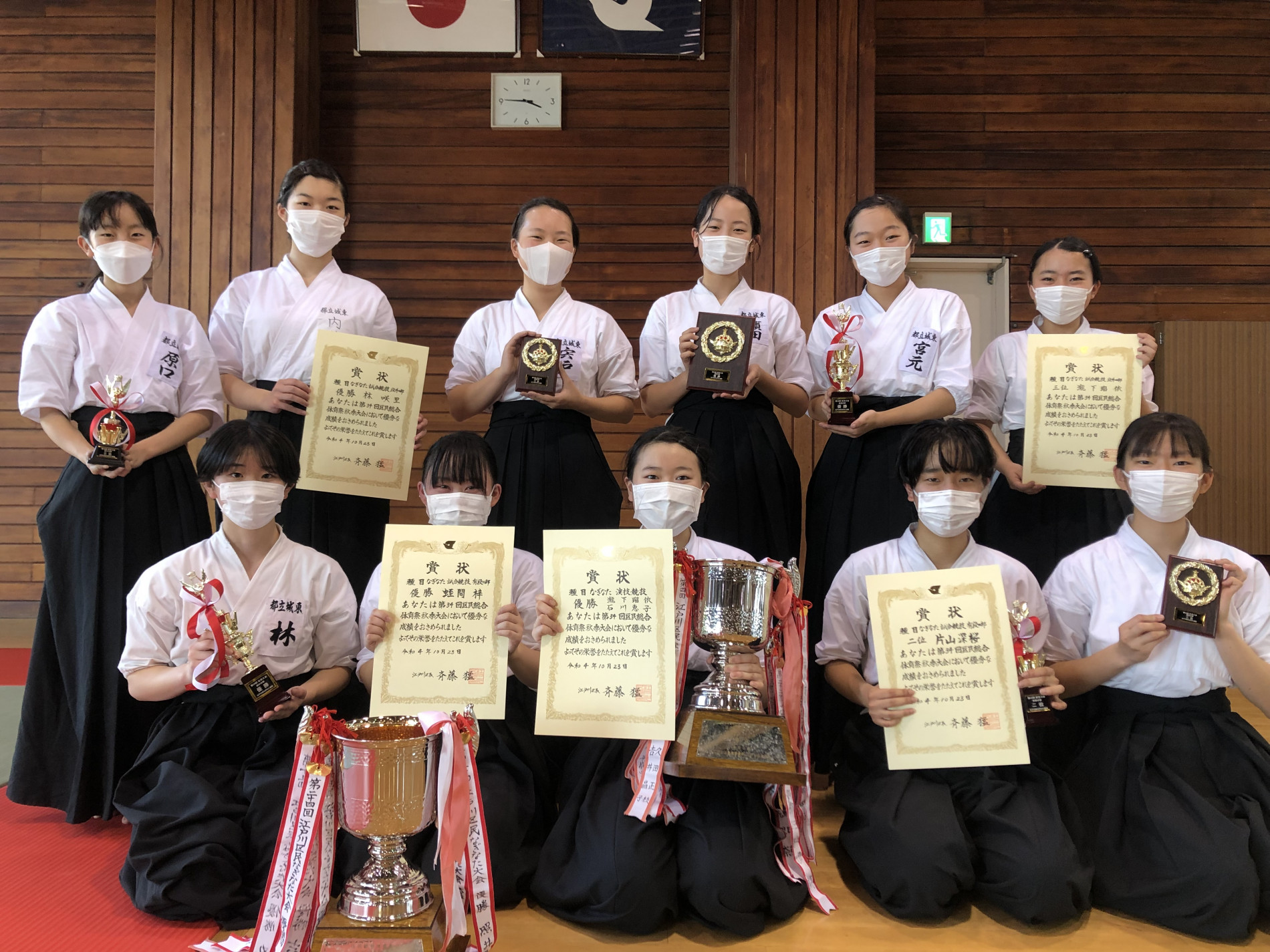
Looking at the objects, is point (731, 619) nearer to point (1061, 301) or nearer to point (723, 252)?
point (723, 252)

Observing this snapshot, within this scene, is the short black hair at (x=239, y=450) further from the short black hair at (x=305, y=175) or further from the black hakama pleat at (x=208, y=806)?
the short black hair at (x=305, y=175)

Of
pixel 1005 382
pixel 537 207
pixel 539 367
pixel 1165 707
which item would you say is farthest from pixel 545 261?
pixel 1165 707

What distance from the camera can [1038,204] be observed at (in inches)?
276

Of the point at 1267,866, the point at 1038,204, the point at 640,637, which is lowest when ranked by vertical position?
the point at 1267,866

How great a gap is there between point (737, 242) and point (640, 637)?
181cm

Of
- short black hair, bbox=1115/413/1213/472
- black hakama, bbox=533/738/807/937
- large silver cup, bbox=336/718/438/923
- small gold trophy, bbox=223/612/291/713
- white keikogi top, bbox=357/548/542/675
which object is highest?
short black hair, bbox=1115/413/1213/472

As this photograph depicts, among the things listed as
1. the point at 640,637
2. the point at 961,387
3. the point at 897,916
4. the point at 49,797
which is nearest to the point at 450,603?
the point at 640,637

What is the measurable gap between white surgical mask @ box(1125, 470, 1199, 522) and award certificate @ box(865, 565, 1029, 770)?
0.59 meters

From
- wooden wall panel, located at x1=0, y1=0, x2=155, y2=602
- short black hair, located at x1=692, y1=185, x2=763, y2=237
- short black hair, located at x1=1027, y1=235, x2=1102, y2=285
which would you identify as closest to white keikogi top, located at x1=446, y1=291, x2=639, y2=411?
short black hair, located at x1=692, y1=185, x2=763, y2=237

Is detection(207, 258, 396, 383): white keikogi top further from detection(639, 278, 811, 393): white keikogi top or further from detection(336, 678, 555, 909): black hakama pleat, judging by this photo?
detection(336, 678, 555, 909): black hakama pleat

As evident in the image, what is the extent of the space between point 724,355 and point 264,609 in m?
1.80

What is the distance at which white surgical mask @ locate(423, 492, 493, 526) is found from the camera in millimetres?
3104

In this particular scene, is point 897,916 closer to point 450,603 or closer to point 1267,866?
point 1267,866

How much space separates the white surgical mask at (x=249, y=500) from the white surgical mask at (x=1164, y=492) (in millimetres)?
2638
